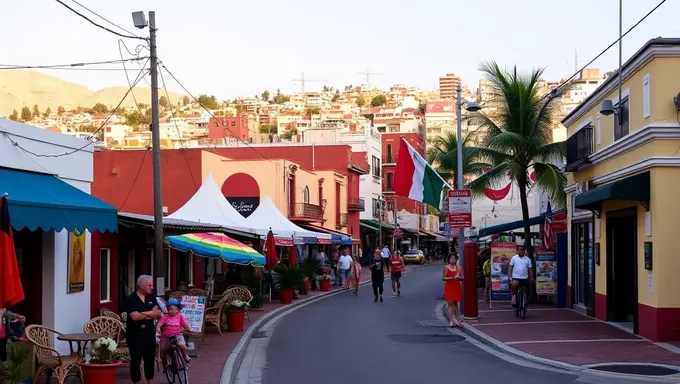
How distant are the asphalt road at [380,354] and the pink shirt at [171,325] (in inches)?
70.6

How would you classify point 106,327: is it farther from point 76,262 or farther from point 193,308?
point 193,308

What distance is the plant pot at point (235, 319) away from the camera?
20.6m

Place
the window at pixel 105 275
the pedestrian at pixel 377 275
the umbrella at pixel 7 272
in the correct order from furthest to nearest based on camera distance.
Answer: the pedestrian at pixel 377 275, the window at pixel 105 275, the umbrella at pixel 7 272

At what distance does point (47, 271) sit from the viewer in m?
14.2

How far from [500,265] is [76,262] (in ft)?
56.1

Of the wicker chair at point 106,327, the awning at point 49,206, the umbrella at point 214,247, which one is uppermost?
the awning at point 49,206

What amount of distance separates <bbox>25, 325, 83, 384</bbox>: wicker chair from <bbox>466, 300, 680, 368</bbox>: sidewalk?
8.10 metres

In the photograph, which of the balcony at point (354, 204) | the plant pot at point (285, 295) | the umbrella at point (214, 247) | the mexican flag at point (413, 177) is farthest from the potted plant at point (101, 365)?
the balcony at point (354, 204)

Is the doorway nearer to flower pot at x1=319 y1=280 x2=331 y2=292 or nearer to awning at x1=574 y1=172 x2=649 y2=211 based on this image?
awning at x1=574 y1=172 x2=649 y2=211

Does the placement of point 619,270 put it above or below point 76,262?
below

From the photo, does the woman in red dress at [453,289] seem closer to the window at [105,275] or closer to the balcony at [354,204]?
the window at [105,275]

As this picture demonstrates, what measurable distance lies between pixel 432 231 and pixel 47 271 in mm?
94397

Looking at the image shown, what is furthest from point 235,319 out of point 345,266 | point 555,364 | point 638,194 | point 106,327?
point 345,266

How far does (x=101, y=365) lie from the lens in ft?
36.8
